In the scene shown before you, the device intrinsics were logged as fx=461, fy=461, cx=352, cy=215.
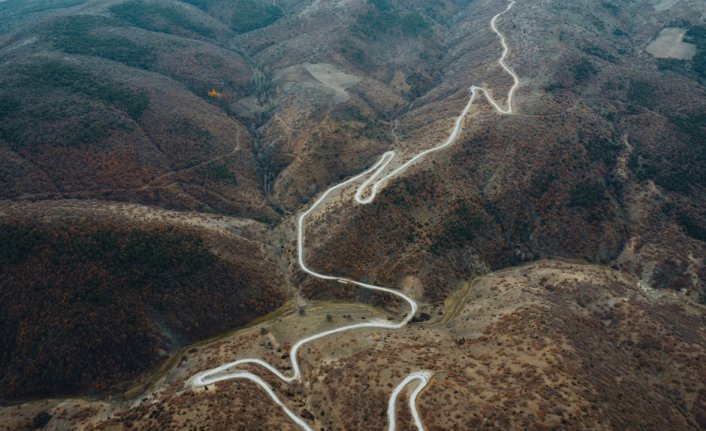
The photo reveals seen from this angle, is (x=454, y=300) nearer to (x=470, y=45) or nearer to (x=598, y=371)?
(x=598, y=371)

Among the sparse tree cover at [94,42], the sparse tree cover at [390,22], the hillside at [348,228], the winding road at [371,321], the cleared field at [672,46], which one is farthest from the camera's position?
the sparse tree cover at [390,22]

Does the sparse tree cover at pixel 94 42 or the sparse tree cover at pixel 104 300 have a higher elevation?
the sparse tree cover at pixel 94 42

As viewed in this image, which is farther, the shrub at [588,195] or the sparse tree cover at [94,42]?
the sparse tree cover at [94,42]

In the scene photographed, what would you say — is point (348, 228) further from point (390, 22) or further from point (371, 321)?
point (390, 22)

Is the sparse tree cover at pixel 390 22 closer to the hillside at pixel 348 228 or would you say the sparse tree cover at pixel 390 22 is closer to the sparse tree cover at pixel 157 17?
the hillside at pixel 348 228

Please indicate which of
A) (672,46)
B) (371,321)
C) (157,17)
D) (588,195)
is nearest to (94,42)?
(157,17)

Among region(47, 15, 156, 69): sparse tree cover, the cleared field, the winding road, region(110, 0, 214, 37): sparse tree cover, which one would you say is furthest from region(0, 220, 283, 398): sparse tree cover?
the cleared field

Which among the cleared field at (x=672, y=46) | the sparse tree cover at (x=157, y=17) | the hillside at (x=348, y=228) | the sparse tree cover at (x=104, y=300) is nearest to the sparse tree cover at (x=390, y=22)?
the hillside at (x=348, y=228)

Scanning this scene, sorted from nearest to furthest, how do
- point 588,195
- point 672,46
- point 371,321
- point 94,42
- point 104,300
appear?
point 104,300 → point 371,321 → point 588,195 → point 94,42 → point 672,46

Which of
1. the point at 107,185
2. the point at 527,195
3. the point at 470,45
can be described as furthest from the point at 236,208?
the point at 470,45
